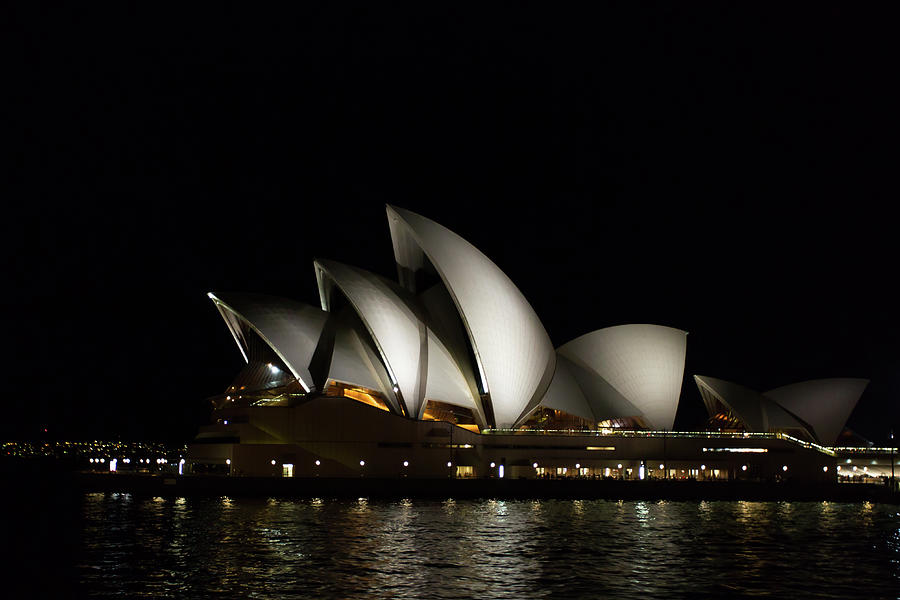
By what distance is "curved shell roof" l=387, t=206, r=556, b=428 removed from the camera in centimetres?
4975

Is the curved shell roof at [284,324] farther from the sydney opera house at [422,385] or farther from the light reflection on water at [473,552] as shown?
the light reflection on water at [473,552]

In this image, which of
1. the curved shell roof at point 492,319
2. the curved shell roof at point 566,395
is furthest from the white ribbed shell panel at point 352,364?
the curved shell roof at point 566,395

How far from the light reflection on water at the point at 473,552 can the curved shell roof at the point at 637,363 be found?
19.0m

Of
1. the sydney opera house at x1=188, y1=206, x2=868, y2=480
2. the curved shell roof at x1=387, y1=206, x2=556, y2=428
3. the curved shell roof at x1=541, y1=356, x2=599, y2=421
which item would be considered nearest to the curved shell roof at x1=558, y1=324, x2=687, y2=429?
the sydney opera house at x1=188, y1=206, x2=868, y2=480

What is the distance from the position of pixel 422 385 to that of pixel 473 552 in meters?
26.2

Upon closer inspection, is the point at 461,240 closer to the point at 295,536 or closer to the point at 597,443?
the point at 597,443

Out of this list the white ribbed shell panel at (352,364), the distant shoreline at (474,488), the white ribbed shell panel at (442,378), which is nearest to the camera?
the distant shoreline at (474,488)

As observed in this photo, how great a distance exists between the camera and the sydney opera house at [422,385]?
5084cm

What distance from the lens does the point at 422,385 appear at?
51.7 metres

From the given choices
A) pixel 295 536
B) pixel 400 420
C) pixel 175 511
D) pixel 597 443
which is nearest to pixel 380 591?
pixel 295 536

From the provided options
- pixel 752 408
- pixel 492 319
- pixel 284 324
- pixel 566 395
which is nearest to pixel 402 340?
pixel 492 319

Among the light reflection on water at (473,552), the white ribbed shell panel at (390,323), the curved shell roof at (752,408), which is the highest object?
the white ribbed shell panel at (390,323)

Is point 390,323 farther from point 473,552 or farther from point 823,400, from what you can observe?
point 823,400

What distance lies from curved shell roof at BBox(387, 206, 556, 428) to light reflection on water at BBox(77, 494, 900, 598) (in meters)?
12.1
